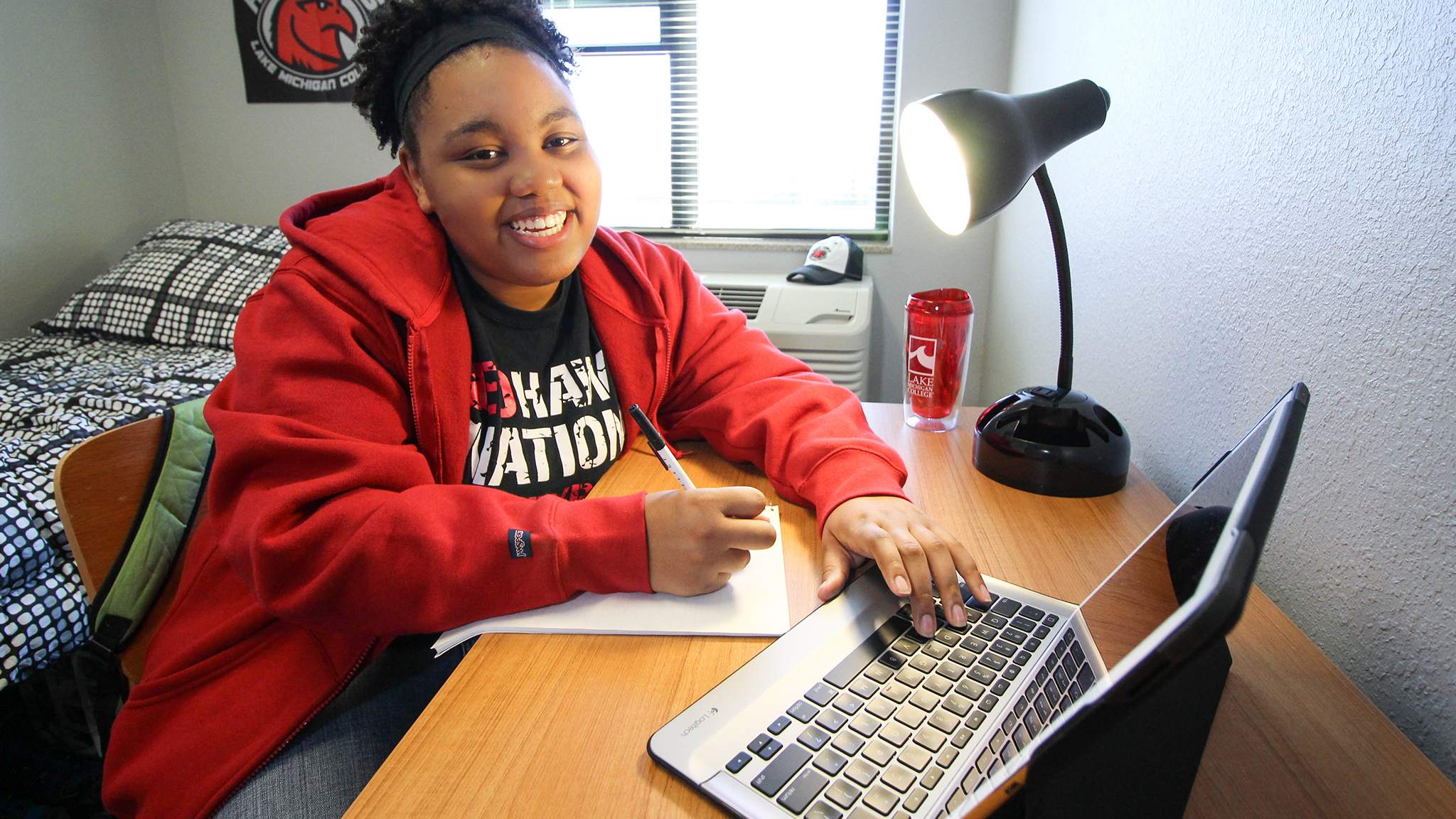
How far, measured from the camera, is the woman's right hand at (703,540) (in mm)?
633

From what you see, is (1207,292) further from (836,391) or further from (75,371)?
(75,371)

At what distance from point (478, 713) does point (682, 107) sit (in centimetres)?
226

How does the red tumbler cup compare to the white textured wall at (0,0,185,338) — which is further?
the white textured wall at (0,0,185,338)

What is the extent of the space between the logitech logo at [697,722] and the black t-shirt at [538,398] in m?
0.53

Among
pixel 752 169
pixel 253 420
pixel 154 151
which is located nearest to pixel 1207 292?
pixel 253 420

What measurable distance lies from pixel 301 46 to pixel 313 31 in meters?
0.07

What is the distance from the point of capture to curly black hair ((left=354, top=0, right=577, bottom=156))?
2.88ft

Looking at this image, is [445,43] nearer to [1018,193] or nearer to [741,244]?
[1018,193]

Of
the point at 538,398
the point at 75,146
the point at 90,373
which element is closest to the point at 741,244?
the point at 538,398

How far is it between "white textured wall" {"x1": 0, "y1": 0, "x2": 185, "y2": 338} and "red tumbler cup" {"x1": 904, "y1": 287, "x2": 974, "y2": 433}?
272 centimetres

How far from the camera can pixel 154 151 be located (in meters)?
2.63

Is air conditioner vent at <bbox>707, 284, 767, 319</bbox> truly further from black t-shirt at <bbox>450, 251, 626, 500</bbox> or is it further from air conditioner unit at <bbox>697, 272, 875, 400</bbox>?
black t-shirt at <bbox>450, 251, 626, 500</bbox>

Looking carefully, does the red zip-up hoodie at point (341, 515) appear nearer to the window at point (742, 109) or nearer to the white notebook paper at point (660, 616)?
the white notebook paper at point (660, 616)

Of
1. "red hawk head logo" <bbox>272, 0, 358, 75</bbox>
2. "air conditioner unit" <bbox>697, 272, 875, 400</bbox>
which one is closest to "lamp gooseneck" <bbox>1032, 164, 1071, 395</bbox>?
"air conditioner unit" <bbox>697, 272, 875, 400</bbox>
